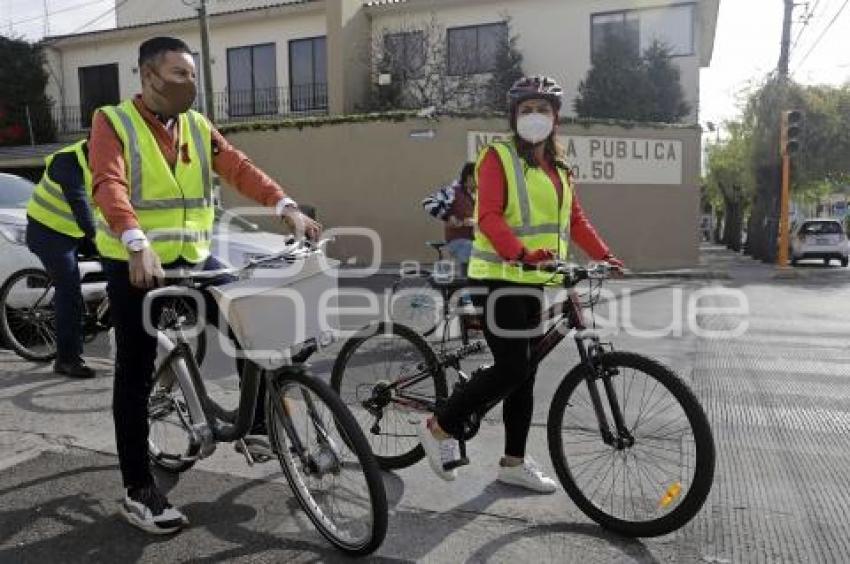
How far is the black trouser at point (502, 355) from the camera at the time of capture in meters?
3.51

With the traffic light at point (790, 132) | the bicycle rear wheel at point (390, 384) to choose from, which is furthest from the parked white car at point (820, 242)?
the bicycle rear wheel at point (390, 384)

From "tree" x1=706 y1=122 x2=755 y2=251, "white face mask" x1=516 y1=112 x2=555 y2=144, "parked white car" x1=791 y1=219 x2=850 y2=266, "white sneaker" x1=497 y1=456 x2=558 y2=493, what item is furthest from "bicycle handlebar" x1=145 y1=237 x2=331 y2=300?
"tree" x1=706 y1=122 x2=755 y2=251

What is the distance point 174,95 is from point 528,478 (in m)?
2.31

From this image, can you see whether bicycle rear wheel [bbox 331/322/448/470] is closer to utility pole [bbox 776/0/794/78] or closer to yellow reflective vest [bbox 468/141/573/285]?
yellow reflective vest [bbox 468/141/573/285]

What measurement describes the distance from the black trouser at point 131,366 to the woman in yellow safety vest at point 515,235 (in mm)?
907

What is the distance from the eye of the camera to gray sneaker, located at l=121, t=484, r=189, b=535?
334cm

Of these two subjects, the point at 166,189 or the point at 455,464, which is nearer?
the point at 166,189

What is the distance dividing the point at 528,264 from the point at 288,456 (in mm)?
1275

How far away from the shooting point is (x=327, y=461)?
3199 millimetres

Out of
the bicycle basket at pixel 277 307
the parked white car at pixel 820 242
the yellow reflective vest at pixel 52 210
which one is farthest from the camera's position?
the parked white car at pixel 820 242

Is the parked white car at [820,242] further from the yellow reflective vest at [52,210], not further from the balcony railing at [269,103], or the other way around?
the yellow reflective vest at [52,210]

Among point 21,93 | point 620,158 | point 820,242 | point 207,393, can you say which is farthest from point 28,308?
point 21,93

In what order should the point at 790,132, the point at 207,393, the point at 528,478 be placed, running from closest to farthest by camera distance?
the point at 207,393 → the point at 528,478 → the point at 790,132

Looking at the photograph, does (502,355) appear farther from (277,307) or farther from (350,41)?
(350,41)
